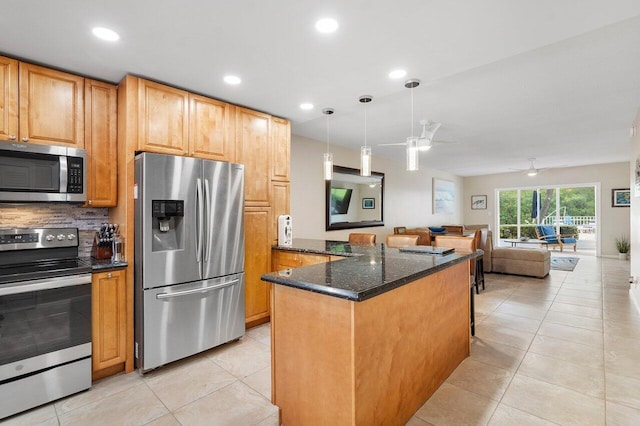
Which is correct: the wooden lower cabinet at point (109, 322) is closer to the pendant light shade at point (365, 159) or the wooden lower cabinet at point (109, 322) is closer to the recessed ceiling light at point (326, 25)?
the pendant light shade at point (365, 159)

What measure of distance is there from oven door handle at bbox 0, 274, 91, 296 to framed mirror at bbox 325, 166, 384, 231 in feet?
11.9

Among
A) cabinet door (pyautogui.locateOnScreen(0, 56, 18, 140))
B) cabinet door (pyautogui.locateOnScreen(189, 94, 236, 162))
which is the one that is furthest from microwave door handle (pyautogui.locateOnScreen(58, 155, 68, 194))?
cabinet door (pyautogui.locateOnScreen(189, 94, 236, 162))

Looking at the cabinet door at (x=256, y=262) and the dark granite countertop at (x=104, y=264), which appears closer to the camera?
the dark granite countertop at (x=104, y=264)

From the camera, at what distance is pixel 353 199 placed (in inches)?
236

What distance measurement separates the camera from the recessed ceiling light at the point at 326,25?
73.7 inches

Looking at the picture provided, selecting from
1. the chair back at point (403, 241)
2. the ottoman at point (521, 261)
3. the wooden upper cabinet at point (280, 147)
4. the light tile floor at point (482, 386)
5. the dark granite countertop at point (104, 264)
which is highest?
the wooden upper cabinet at point (280, 147)

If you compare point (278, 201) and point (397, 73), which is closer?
point (397, 73)

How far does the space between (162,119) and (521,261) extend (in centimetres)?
627

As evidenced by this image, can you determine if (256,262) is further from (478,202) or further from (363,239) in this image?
→ (478,202)

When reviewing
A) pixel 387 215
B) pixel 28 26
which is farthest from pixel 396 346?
pixel 387 215

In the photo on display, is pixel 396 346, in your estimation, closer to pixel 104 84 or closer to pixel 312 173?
pixel 104 84

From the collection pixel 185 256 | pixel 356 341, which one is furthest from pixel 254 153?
pixel 356 341

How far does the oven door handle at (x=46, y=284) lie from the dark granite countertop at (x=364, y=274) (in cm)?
147

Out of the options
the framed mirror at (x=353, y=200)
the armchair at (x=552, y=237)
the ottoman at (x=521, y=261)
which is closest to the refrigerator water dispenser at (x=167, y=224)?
the framed mirror at (x=353, y=200)
